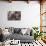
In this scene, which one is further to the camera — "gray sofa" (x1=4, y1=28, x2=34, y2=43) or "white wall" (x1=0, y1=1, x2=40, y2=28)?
"white wall" (x1=0, y1=1, x2=40, y2=28)

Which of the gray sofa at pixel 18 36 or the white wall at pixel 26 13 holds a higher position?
the white wall at pixel 26 13

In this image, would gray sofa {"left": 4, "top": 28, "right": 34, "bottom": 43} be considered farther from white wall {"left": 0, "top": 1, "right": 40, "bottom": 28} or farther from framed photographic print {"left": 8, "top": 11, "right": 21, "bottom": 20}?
framed photographic print {"left": 8, "top": 11, "right": 21, "bottom": 20}

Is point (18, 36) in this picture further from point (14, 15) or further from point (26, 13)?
point (26, 13)

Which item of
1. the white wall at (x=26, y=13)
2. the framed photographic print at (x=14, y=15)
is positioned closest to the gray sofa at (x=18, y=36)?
the white wall at (x=26, y=13)

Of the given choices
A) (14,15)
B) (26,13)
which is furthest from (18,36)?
(26,13)

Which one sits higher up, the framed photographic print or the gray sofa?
the framed photographic print

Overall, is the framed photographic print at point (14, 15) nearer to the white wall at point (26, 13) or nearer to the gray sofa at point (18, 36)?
the white wall at point (26, 13)

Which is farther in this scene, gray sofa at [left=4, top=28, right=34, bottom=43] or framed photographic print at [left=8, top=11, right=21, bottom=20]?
framed photographic print at [left=8, top=11, right=21, bottom=20]

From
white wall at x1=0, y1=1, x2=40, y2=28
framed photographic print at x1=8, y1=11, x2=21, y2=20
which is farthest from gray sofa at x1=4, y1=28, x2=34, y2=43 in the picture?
framed photographic print at x1=8, y1=11, x2=21, y2=20

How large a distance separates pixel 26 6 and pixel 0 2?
1184 millimetres

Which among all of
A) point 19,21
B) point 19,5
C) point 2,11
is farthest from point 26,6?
point 2,11

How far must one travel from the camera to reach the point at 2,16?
503cm

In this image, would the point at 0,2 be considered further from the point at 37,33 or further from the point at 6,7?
the point at 37,33

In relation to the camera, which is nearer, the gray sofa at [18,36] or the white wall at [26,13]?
the gray sofa at [18,36]
